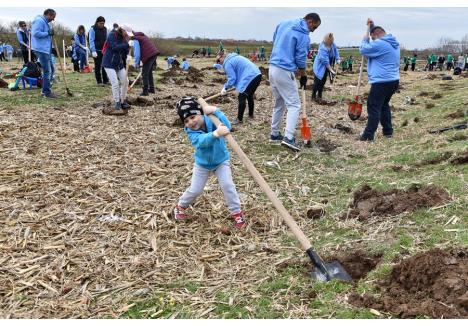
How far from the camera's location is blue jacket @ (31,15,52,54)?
10031 mm

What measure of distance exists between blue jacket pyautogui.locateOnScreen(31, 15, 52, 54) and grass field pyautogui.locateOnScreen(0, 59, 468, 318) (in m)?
2.62

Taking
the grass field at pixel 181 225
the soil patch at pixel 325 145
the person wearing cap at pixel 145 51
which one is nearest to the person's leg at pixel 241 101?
the grass field at pixel 181 225

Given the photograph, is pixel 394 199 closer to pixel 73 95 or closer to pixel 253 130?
pixel 253 130

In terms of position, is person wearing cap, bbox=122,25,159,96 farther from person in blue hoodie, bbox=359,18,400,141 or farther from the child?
the child

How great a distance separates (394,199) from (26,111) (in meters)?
7.87

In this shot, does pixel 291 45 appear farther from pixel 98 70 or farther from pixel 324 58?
pixel 98 70

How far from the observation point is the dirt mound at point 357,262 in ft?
11.8

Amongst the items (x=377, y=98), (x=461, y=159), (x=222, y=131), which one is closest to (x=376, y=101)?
(x=377, y=98)

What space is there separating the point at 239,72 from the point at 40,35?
487cm

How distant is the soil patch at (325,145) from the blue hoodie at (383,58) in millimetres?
1300

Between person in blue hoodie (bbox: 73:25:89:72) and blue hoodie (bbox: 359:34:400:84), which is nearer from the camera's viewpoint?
blue hoodie (bbox: 359:34:400:84)

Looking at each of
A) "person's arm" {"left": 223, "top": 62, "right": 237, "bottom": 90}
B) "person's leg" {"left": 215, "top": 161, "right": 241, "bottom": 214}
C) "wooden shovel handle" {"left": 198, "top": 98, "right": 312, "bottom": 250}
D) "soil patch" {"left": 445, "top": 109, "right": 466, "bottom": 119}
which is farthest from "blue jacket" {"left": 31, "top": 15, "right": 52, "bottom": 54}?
"soil patch" {"left": 445, "top": 109, "right": 466, "bottom": 119}

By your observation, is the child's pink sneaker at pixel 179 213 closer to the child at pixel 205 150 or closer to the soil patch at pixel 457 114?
the child at pixel 205 150

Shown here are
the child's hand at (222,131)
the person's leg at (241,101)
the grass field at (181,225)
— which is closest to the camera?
the grass field at (181,225)
